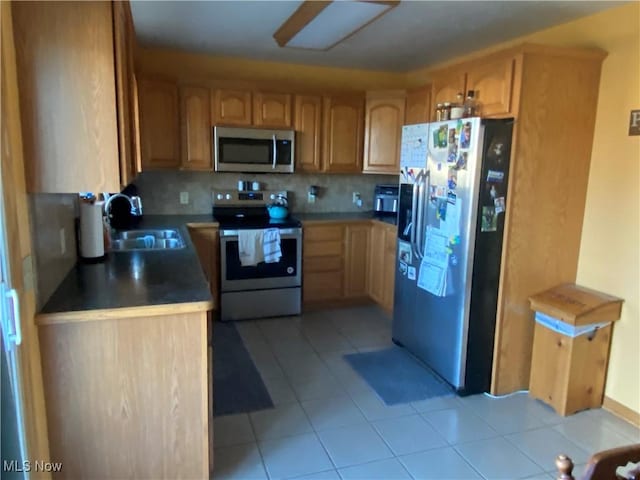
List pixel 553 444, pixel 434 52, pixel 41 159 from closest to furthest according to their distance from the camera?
pixel 41 159
pixel 553 444
pixel 434 52

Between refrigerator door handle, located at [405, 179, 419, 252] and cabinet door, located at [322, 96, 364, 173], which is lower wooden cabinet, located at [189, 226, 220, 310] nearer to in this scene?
cabinet door, located at [322, 96, 364, 173]

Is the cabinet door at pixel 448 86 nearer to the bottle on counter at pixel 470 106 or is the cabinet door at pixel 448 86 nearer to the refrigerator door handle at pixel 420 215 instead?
the bottle on counter at pixel 470 106

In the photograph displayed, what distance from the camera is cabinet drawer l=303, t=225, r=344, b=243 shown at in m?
4.29

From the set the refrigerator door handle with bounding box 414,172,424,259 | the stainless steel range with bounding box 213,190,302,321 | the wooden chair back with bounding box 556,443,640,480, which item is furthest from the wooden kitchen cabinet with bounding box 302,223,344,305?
the wooden chair back with bounding box 556,443,640,480

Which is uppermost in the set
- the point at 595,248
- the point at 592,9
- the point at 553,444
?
the point at 592,9

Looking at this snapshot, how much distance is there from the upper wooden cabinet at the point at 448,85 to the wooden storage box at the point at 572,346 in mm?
1405

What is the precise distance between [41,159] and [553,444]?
2.68 metres

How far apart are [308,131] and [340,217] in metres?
0.87

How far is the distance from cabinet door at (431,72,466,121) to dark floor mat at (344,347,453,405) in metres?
1.85

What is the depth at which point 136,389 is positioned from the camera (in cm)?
185

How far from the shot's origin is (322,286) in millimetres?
4445

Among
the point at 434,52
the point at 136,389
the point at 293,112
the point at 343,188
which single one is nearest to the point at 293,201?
the point at 343,188

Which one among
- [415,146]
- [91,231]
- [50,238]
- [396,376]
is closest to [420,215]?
[415,146]

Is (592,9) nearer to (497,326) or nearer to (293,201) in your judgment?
(497,326)
